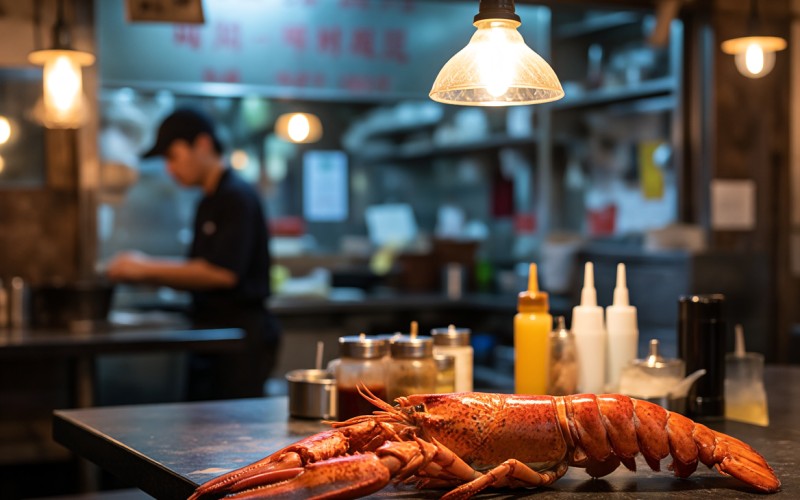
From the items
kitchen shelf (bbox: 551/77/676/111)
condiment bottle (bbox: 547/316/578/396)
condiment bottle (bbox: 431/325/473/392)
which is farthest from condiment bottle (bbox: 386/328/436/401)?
A: kitchen shelf (bbox: 551/77/676/111)

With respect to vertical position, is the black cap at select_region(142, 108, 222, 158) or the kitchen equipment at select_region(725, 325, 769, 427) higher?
the black cap at select_region(142, 108, 222, 158)

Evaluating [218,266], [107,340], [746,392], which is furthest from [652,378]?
[218,266]

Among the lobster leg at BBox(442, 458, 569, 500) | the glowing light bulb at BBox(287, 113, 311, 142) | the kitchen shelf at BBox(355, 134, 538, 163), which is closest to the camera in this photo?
the lobster leg at BBox(442, 458, 569, 500)

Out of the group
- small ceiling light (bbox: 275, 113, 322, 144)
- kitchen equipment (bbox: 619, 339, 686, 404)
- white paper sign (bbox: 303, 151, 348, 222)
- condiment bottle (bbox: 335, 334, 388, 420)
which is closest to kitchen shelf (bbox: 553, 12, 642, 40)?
small ceiling light (bbox: 275, 113, 322, 144)

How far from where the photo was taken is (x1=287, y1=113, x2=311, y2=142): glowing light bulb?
7.67 meters

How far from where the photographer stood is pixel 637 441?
1.94 metres

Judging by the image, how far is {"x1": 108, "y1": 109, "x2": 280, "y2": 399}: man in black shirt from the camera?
4.96m

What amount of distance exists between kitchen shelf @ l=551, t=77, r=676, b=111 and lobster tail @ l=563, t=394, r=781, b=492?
461 cm

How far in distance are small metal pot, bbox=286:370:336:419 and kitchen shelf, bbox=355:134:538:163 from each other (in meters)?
5.16

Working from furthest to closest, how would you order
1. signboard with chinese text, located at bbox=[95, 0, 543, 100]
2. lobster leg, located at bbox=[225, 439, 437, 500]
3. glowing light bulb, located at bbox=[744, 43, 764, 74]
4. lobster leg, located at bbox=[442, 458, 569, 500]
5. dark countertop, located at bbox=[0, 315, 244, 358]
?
signboard with chinese text, located at bbox=[95, 0, 543, 100] < glowing light bulb, located at bbox=[744, 43, 764, 74] < dark countertop, located at bbox=[0, 315, 244, 358] < lobster leg, located at bbox=[442, 458, 569, 500] < lobster leg, located at bbox=[225, 439, 437, 500]

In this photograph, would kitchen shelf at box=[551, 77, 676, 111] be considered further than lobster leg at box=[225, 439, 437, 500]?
Yes

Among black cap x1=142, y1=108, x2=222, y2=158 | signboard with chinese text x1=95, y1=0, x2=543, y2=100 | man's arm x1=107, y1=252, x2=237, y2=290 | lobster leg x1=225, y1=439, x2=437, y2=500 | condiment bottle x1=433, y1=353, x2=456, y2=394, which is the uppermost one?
signboard with chinese text x1=95, y1=0, x2=543, y2=100

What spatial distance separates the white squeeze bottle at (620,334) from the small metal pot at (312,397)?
26.3 inches

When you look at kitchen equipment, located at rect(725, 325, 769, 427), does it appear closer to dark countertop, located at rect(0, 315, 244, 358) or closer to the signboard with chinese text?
dark countertop, located at rect(0, 315, 244, 358)
